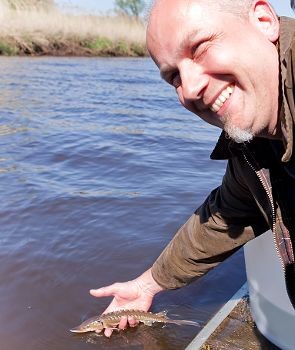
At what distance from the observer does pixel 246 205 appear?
2.76 m

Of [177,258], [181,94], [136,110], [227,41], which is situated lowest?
[136,110]

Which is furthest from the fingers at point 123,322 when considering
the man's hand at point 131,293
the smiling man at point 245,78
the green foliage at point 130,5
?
the green foliage at point 130,5

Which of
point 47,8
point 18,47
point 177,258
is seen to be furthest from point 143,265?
point 47,8

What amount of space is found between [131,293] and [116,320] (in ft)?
0.85

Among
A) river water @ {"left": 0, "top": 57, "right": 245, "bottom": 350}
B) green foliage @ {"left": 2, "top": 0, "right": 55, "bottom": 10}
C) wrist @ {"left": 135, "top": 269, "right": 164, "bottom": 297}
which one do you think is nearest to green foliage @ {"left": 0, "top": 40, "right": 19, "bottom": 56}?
green foliage @ {"left": 2, "top": 0, "right": 55, "bottom": 10}

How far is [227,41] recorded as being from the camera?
2043 millimetres

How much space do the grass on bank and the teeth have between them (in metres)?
30.7

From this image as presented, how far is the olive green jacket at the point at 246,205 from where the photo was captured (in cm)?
196

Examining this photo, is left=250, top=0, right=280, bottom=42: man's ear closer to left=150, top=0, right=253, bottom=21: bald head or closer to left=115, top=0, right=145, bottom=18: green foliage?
left=150, top=0, right=253, bottom=21: bald head

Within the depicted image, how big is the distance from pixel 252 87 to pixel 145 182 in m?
5.01

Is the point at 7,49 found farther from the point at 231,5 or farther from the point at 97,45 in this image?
the point at 231,5

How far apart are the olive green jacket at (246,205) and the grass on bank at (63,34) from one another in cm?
3003

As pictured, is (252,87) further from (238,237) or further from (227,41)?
(238,237)

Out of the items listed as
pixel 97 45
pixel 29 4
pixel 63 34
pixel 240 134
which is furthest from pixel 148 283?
pixel 29 4
